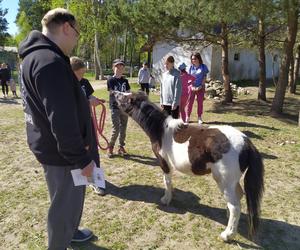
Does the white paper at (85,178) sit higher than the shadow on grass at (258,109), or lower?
higher

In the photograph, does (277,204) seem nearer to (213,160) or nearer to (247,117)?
(213,160)

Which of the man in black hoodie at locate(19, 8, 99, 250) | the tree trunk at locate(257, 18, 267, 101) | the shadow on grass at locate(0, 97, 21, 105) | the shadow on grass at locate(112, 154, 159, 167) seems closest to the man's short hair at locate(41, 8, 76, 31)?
the man in black hoodie at locate(19, 8, 99, 250)

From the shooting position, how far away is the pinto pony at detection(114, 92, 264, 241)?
11.9 feet

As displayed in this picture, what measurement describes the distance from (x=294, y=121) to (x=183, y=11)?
4.89 m

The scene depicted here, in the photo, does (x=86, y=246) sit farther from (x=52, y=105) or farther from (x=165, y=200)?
(x=52, y=105)

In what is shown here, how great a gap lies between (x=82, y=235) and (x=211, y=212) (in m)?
1.66

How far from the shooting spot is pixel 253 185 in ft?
12.0

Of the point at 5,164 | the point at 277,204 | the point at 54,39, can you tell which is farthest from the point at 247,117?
the point at 54,39

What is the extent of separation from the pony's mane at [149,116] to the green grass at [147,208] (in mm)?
976

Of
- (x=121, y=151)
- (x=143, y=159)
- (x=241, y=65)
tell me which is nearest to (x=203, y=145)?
(x=143, y=159)

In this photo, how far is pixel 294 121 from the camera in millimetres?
11016

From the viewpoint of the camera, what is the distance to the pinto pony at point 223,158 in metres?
3.63

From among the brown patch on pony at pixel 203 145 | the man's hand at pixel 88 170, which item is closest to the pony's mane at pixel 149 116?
the brown patch on pony at pixel 203 145

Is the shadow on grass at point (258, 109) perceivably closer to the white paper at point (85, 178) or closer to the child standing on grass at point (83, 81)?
the child standing on grass at point (83, 81)
